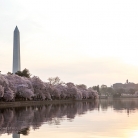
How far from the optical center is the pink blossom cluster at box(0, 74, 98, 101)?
7425 centimetres

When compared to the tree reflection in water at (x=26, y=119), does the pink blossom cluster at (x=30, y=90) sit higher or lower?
higher

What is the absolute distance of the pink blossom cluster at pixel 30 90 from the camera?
74250mm

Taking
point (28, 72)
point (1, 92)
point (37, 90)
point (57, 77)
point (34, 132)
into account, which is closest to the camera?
point (34, 132)

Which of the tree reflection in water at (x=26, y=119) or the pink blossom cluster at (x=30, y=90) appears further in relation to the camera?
the pink blossom cluster at (x=30, y=90)

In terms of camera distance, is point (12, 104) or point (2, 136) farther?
point (12, 104)

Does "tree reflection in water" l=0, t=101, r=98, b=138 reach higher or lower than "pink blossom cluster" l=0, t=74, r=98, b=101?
lower

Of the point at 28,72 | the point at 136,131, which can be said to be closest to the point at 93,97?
the point at 28,72

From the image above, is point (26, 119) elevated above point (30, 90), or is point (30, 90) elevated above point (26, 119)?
point (30, 90)

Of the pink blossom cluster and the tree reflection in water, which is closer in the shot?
the tree reflection in water

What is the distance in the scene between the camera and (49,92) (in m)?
108

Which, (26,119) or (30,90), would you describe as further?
(30,90)

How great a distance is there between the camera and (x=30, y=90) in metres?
87.8

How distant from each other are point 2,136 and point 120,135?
7.51m

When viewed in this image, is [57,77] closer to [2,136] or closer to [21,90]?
[21,90]
